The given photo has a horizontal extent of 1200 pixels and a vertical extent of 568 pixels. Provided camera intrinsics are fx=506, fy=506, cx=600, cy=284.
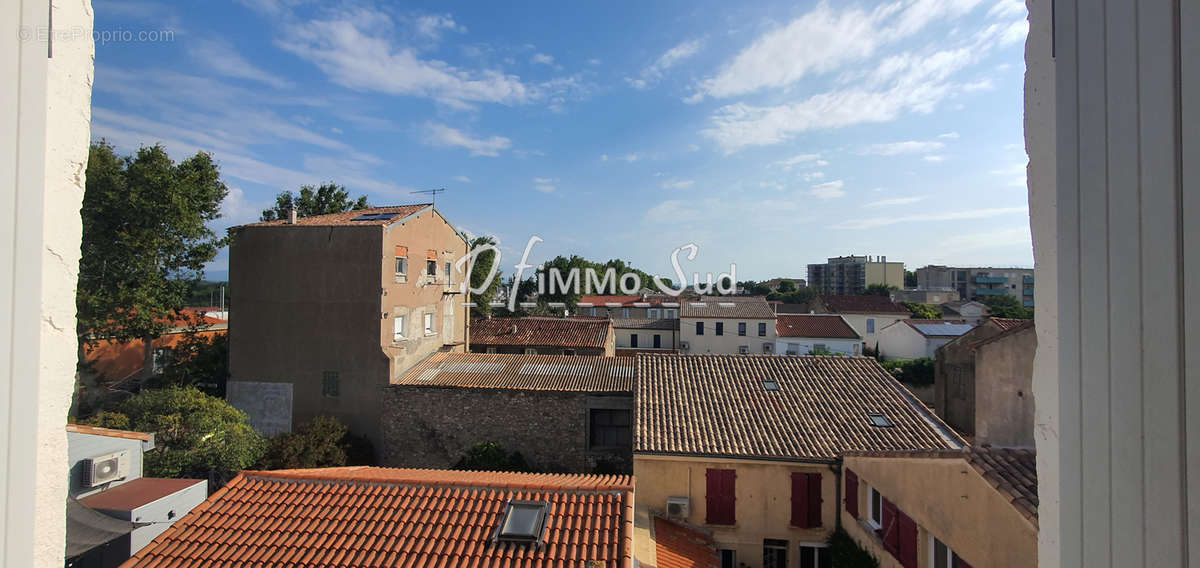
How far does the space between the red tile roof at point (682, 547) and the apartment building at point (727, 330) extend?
842 inches

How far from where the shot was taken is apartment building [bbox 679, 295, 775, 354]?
97.0ft

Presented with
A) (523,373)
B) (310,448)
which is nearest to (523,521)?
(310,448)

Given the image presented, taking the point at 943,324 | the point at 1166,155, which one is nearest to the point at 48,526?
the point at 1166,155

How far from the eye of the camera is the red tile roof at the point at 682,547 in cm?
758

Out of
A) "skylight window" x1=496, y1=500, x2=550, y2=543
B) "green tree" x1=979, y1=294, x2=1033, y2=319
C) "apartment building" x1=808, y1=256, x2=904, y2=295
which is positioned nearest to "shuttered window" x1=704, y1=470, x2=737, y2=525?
"skylight window" x1=496, y1=500, x2=550, y2=543

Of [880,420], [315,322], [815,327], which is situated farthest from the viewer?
[815,327]

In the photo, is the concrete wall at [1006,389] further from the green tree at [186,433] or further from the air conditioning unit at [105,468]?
the green tree at [186,433]

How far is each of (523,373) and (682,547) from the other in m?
7.46

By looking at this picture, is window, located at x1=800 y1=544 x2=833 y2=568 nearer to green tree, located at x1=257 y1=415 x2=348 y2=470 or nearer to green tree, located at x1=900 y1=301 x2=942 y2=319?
green tree, located at x1=257 y1=415 x2=348 y2=470

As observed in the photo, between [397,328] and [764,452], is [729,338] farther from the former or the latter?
[764,452]

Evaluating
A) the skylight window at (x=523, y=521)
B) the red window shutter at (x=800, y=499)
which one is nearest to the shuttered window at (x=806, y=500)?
the red window shutter at (x=800, y=499)

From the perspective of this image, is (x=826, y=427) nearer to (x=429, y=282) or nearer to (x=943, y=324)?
(x=429, y=282)

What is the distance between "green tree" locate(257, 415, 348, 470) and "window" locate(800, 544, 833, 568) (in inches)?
408

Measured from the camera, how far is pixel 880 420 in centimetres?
1027
